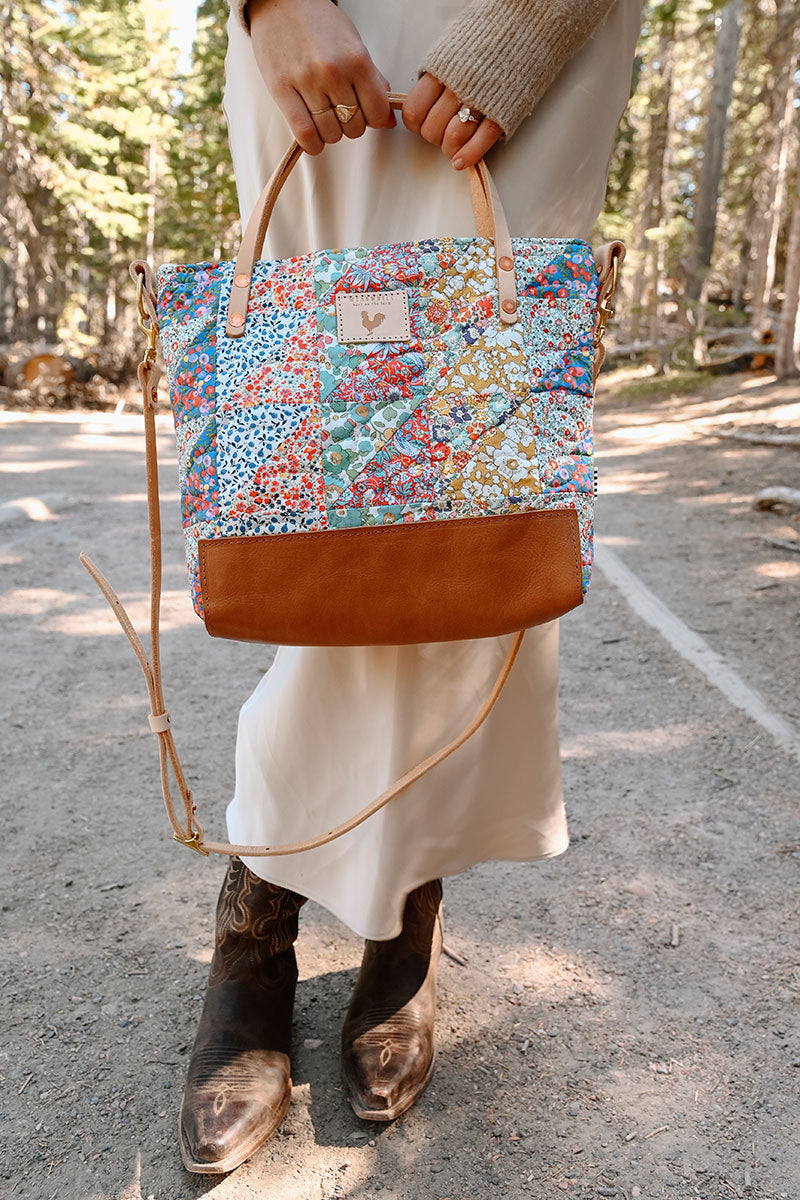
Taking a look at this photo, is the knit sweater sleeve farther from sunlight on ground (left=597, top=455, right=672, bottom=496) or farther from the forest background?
the forest background

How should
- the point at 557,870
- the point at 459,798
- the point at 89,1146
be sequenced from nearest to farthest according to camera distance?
the point at 89,1146
the point at 459,798
the point at 557,870

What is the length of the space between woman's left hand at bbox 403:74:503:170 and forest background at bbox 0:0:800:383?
28.0 feet

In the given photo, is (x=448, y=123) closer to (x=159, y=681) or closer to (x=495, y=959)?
(x=159, y=681)

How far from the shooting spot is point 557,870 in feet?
6.76

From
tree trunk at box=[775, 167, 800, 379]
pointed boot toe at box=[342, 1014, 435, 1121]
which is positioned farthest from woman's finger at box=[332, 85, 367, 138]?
tree trunk at box=[775, 167, 800, 379]

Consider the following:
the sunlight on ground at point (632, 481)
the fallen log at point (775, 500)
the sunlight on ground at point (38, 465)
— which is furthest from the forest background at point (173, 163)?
the sunlight on ground at point (38, 465)

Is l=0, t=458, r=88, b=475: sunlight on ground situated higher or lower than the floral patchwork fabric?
lower

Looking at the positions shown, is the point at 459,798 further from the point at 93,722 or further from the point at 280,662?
the point at 93,722

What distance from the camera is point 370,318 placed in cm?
114

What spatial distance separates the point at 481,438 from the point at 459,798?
57 centimetres

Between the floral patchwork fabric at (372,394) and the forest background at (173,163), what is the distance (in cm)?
866

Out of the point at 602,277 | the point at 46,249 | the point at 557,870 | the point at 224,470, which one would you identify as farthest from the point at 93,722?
the point at 46,249

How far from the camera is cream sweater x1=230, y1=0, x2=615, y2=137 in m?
1.13

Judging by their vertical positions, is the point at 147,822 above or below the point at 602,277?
below
